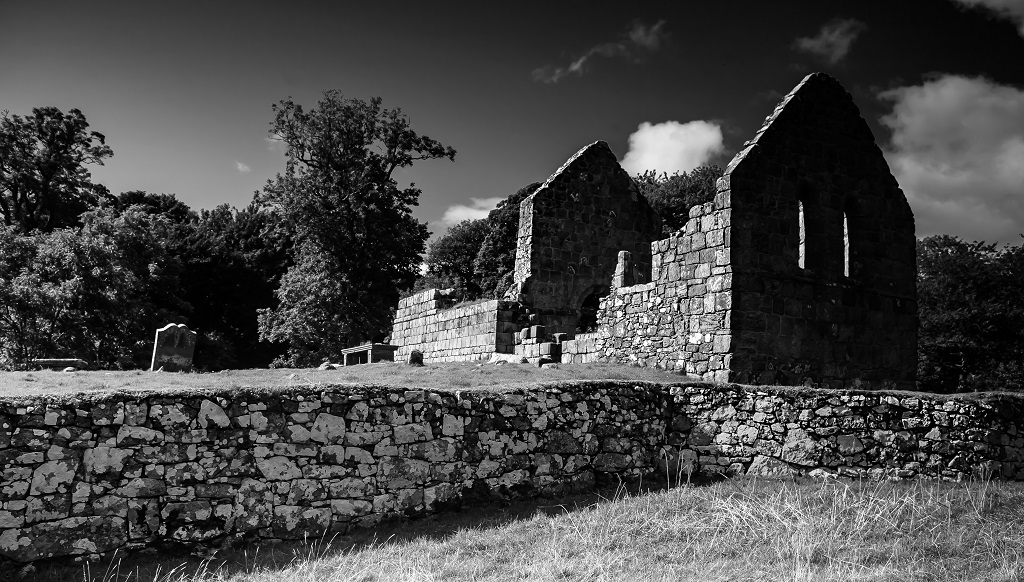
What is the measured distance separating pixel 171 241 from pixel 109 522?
125ft

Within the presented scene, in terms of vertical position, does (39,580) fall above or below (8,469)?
below

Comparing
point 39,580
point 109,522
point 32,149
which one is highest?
point 32,149

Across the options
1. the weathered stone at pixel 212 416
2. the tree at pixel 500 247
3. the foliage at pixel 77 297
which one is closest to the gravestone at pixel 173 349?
the weathered stone at pixel 212 416

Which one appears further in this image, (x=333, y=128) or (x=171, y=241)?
(x=171, y=241)

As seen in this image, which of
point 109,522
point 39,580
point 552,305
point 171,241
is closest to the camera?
point 39,580

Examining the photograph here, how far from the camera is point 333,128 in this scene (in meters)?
33.6

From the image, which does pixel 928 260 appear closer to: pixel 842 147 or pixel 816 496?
pixel 842 147

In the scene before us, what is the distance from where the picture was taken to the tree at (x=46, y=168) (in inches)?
1296

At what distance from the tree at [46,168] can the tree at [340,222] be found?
28.5 feet

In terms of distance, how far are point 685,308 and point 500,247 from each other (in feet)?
97.7

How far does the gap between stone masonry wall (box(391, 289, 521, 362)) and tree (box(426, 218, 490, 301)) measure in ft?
85.8

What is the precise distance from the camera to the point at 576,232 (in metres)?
20.3

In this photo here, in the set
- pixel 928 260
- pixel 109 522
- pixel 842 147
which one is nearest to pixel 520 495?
pixel 109 522

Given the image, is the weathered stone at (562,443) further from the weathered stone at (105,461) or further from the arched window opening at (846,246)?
the arched window opening at (846,246)
